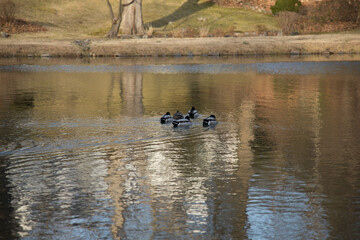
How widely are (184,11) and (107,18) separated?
8600 millimetres

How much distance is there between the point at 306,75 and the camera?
94.9 feet

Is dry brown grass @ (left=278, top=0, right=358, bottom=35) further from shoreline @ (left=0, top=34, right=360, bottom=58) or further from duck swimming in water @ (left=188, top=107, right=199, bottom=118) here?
duck swimming in water @ (left=188, top=107, right=199, bottom=118)

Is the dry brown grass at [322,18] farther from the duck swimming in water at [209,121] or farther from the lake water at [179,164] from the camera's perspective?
the duck swimming in water at [209,121]

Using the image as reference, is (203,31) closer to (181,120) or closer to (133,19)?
(133,19)

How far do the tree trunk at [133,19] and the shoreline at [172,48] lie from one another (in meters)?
6.16

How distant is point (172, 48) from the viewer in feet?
135

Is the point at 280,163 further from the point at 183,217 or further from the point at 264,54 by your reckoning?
the point at 264,54

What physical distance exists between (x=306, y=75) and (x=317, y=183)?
19153 mm

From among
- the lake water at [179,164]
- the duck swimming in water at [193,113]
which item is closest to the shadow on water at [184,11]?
the lake water at [179,164]

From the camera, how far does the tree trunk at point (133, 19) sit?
48.0 metres

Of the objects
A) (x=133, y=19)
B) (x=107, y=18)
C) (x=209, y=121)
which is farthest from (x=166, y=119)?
(x=107, y=18)

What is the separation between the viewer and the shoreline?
40.7 metres

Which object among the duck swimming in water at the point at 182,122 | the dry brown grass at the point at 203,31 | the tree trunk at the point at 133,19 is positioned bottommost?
the duck swimming in water at the point at 182,122

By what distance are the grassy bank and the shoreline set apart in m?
3.62
